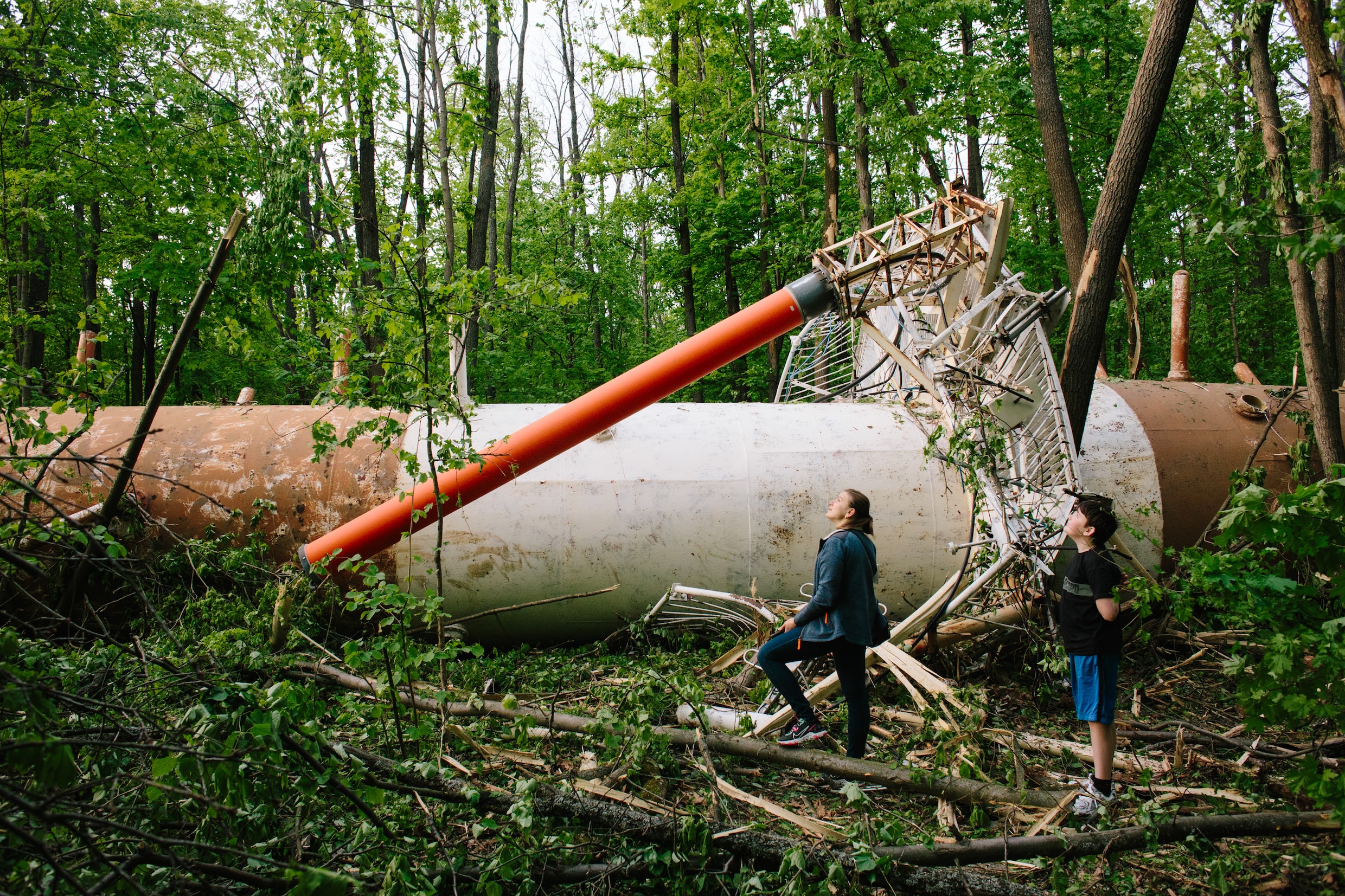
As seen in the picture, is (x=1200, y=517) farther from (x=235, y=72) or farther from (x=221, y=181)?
(x=235, y=72)

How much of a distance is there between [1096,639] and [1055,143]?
14.7ft

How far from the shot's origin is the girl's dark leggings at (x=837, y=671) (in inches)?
159

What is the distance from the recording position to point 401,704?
3.89m

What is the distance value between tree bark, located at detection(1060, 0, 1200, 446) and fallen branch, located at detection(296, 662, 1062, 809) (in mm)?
3150

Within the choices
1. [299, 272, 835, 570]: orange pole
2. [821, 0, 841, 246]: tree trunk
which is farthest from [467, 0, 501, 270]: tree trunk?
[299, 272, 835, 570]: orange pole

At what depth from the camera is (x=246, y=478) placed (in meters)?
5.68

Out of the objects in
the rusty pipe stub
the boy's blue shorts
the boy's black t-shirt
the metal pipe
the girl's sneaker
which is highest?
the rusty pipe stub

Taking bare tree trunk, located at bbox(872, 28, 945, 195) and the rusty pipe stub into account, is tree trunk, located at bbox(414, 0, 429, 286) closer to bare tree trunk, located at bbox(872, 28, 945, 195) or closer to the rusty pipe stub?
bare tree trunk, located at bbox(872, 28, 945, 195)

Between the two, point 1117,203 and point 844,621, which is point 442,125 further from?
point 844,621

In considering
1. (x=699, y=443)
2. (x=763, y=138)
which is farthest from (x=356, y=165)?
(x=699, y=443)

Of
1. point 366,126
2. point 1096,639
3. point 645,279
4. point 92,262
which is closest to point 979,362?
point 1096,639

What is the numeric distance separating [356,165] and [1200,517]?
13.1 metres

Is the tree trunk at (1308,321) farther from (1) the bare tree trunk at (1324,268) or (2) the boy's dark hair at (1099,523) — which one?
(2) the boy's dark hair at (1099,523)

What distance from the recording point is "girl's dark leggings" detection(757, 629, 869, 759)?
405cm
